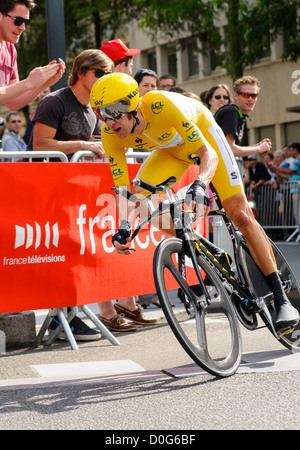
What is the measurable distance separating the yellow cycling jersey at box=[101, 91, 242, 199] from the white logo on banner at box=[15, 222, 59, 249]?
1071 mm

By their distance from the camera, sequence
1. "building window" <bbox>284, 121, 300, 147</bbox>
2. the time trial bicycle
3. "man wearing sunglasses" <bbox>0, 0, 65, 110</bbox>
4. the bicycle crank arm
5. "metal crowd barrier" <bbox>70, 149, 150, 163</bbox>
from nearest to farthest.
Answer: the time trial bicycle
the bicycle crank arm
"man wearing sunglasses" <bbox>0, 0, 65, 110</bbox>
"metal crowd barrier" <bbox>70, 149, 150, 163</bbox>
"building window" <bbox>284, 121, 300, 147</bbox>

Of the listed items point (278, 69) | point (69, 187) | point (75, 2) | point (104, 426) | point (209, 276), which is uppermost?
point (75, 2)

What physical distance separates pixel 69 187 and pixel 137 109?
1518 millimetres

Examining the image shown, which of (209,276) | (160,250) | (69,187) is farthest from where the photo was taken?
(69,187)

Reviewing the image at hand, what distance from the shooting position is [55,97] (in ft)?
24.5

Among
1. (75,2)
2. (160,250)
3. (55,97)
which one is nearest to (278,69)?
(75,2)

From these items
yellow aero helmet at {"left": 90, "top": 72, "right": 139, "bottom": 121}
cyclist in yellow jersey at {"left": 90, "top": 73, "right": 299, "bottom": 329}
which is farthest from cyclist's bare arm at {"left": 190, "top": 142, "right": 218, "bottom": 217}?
yellow aero helmet at {"left": 90, "top": 72, "right": 139, "bottom": 121}

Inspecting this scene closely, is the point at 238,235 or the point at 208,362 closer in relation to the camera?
the point at 208,362

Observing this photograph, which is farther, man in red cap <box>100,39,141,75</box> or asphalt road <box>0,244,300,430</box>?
man in red cap <box>100,39,141,75</box>

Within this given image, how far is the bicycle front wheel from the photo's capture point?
4.97 meters

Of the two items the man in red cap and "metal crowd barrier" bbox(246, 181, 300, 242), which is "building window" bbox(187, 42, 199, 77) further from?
the man in red cap

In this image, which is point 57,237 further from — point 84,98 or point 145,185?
point 145,185

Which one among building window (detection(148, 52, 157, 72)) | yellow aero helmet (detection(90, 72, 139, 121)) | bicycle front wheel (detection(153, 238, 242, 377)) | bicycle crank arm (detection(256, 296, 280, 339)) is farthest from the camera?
building window (detection(148, 52, 157, 72))

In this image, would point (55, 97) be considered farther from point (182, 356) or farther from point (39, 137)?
point (182, 356)
